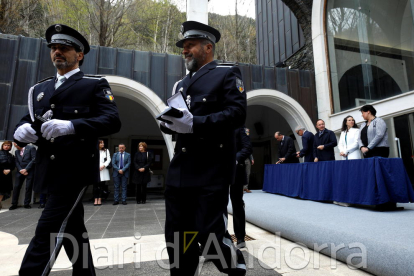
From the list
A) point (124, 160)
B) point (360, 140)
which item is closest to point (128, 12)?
point (124, 160)

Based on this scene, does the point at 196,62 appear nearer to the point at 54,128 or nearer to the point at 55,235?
the point at 54,128

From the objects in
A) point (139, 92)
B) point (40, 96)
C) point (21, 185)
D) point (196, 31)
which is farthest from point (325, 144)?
point (21, 185)

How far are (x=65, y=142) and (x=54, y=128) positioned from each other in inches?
5.8

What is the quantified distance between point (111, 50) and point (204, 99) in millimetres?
8938

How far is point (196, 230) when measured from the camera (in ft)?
4.90

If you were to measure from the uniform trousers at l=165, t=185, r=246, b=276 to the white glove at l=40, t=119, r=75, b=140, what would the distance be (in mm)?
737

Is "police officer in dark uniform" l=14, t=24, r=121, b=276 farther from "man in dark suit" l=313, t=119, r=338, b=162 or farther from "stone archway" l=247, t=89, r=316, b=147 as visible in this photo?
"stone archway" l=247, t=89, r=316, b=147

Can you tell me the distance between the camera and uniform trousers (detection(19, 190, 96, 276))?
1490mm

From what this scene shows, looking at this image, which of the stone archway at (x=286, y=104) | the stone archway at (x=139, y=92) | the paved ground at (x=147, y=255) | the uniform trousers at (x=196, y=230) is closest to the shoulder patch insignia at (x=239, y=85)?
the uniform trousers at (x=196, y=230)

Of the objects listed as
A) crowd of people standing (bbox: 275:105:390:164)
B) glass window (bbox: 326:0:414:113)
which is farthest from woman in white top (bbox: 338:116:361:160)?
glass window (bbox: 326:0:414:113)

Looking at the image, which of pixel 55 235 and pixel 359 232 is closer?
pixel 55 235

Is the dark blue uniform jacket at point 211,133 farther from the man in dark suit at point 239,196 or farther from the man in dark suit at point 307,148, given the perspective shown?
the man in dark suit at point 307,148

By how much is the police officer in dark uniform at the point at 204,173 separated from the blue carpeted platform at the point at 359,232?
138cm

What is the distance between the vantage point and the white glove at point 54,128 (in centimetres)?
154
